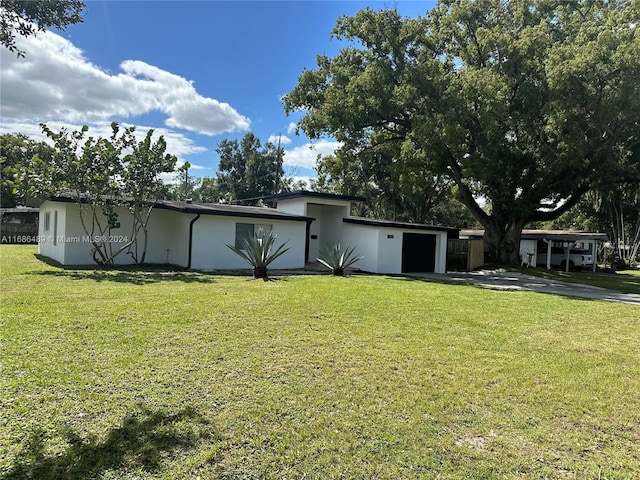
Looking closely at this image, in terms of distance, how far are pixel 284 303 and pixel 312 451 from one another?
5.27 metres

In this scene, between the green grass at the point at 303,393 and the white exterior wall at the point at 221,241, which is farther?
the white exterior wall at the point at 221,241

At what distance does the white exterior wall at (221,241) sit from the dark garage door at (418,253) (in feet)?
17.4

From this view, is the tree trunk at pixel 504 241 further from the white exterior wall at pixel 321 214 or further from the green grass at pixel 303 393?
the green grass at pixel 303 393

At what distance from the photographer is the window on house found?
15531 mm

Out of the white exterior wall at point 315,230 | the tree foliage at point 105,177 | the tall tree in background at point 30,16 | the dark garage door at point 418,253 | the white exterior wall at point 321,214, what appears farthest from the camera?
the white exterior wall at point 315,230

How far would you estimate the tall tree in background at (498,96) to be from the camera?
617 inches

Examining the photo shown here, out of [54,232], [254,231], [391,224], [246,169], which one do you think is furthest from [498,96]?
[246,169]

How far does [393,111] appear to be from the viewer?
18.5 meters

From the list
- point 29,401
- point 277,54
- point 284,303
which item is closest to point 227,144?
point 277,54

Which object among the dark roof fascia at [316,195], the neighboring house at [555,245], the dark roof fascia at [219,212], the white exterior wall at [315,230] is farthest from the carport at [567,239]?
the dark roof fascia at [219,212]

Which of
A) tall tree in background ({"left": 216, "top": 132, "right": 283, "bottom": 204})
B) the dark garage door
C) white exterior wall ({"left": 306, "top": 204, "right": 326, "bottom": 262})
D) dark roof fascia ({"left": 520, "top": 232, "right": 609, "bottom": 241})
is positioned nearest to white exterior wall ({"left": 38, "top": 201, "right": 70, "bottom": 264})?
white exterior wall ({"left": 306, "top": 204, "right": 326, "bottom": 262})

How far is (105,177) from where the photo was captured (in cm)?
1274

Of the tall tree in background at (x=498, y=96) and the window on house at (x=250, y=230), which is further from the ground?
the tall tree in background at (x=498, y=96)

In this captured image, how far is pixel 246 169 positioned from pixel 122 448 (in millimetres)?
42286
